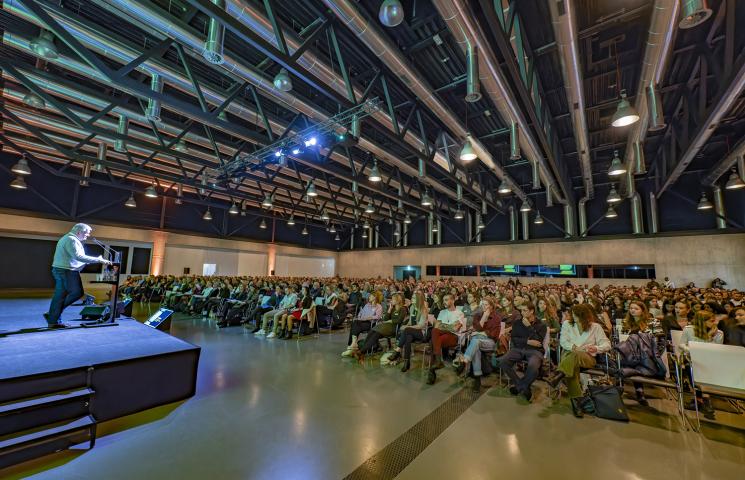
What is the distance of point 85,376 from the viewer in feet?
8.98

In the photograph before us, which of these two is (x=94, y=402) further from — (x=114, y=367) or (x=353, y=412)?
(x=353, y=412)

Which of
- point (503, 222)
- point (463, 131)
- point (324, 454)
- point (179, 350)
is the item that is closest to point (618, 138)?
point (463, 131)

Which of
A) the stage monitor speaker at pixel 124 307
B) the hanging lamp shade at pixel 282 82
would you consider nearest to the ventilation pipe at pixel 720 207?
the hanging lamp shade at pixel 282 82

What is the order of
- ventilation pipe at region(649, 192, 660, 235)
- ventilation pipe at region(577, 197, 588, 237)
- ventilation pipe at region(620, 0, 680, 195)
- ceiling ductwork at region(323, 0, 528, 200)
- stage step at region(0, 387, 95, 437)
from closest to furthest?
stage step at region(0, 387, 95, 437)
ventilation pipe at region(620, 0, 680, 195)
ceiling ductwork at region(323, 0, 528, 200)
ventilation pipe at region(649, 192, 660, 235)
ventilation pipe at region(577, 197, 588, 237)

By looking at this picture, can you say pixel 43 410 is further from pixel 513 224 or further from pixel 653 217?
pixel 653 217

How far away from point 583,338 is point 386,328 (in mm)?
3004

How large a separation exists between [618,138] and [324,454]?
11.0m

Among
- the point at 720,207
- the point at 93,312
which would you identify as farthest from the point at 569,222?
the point at 93,312

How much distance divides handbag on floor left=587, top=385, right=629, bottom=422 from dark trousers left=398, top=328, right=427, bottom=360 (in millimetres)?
2379

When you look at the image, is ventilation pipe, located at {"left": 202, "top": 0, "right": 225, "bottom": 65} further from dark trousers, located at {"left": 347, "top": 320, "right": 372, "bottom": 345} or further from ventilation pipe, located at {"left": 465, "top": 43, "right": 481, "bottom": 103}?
dark trousers, located at {"left": 347, "top": 320, "right": 372, "bottom": 345}

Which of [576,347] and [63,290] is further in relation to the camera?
[63,290]

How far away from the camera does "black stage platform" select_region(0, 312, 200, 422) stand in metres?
2.55

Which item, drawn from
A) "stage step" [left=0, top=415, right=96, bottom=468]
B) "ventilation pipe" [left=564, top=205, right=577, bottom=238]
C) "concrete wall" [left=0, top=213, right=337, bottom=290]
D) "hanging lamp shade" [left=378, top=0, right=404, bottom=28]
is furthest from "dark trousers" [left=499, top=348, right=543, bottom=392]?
"concrete wall" [left=0, top=213, right=337, bottom=290]

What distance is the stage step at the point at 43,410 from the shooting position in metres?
2.31
